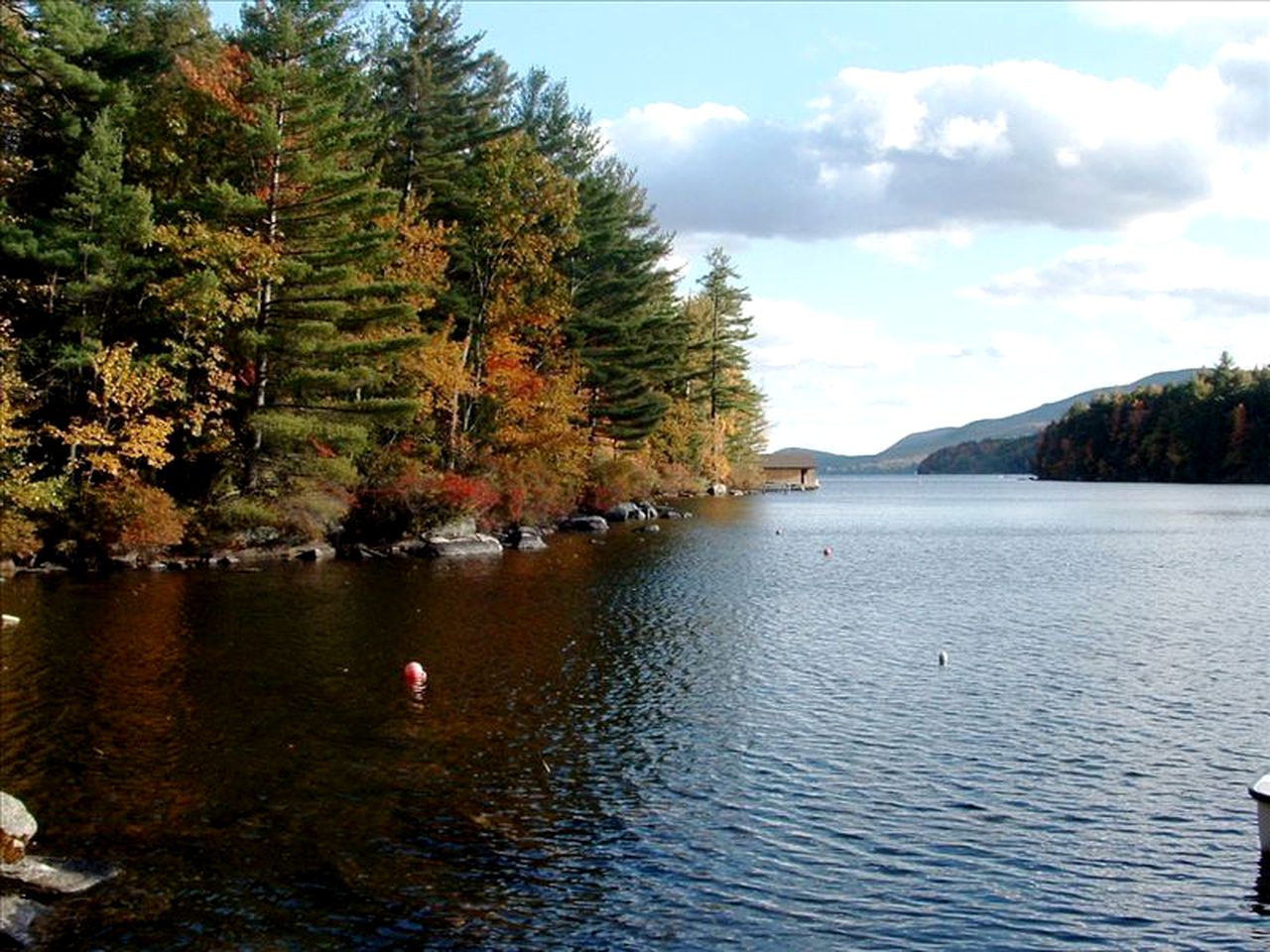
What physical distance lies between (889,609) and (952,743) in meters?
15.8

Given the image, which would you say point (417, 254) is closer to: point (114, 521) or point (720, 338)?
point (114, 521)

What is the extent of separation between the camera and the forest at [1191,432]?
154625 millimetres

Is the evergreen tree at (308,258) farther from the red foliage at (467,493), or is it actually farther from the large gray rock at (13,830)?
the large gray rock at (13,830)

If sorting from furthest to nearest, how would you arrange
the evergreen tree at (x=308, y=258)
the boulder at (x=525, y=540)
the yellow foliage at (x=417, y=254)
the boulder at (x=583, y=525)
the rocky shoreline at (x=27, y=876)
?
the boulder at (x=583, y=525)
the boulder at (x=525, y=540)
the yellow foliage at (x=417, y=254)
the evergreen tree at (x=308, y=258)
the rocky shoreline at (x=27, y=876)

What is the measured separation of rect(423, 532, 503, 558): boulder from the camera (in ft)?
160

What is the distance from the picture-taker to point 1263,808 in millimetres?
13242

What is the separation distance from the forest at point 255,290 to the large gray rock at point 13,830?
79.3ft

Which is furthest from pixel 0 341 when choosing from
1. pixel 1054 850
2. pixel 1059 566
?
pixel 1059 566

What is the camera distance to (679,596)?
36969 millimetres

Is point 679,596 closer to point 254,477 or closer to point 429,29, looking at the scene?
point 254,477

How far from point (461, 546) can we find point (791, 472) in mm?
128268

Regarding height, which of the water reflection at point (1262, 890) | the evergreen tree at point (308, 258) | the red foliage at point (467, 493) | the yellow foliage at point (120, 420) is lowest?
the water reflection at point (1262, 890)

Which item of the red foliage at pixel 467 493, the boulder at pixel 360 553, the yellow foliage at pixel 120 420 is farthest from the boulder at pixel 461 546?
the yellow foliage at pixel 120 420

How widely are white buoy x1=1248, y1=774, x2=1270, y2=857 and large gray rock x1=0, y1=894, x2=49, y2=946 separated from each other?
14168mm
